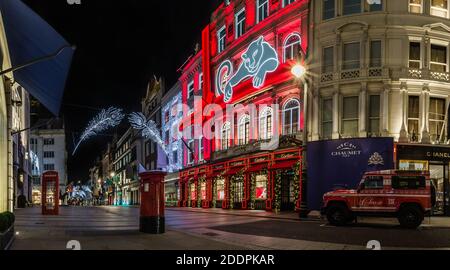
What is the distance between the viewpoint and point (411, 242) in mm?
13906

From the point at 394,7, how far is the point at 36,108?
6498 centimetres

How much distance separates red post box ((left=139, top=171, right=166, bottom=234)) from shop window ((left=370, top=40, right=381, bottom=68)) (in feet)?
58.0

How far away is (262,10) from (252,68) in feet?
15.2

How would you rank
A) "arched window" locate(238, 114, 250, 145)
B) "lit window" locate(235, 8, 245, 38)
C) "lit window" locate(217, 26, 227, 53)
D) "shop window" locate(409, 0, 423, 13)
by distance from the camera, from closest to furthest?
"shop window" locate(409, 0, 423, 13), "arched window" locate(238, 114, 250, 145), "lit window" locate(235, 8, 245, 38), "lit window" locate(217, 26, 227, 53)

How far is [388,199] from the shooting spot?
19406 millimetres

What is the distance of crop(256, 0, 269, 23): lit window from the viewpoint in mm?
36094

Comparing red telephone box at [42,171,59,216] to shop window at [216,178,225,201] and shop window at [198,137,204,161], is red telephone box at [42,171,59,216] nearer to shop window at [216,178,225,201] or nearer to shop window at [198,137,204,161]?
shop window at [216,178,225,201]

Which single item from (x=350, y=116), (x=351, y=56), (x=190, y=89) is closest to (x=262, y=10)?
(x=351, y=56)

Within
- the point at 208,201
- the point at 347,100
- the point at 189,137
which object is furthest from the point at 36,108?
the point at 347,100

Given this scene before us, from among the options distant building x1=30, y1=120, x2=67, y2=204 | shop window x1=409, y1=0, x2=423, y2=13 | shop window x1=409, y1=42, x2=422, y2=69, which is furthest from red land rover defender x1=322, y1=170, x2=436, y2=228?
distant building x1=30, y1=120, x2=67, y2=204

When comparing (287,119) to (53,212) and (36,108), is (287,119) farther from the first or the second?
(36,108)

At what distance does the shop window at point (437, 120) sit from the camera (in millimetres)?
28016

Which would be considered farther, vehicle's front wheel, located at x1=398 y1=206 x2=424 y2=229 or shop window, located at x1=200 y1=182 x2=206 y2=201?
shop window, located at x1=200 y1=182 x2=206 y2=201

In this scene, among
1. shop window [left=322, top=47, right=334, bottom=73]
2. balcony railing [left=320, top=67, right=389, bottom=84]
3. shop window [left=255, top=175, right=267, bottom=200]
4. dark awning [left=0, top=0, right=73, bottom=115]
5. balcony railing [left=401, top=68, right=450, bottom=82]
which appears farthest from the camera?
shop window [left=255, top=175, right=267, bottom=200]
